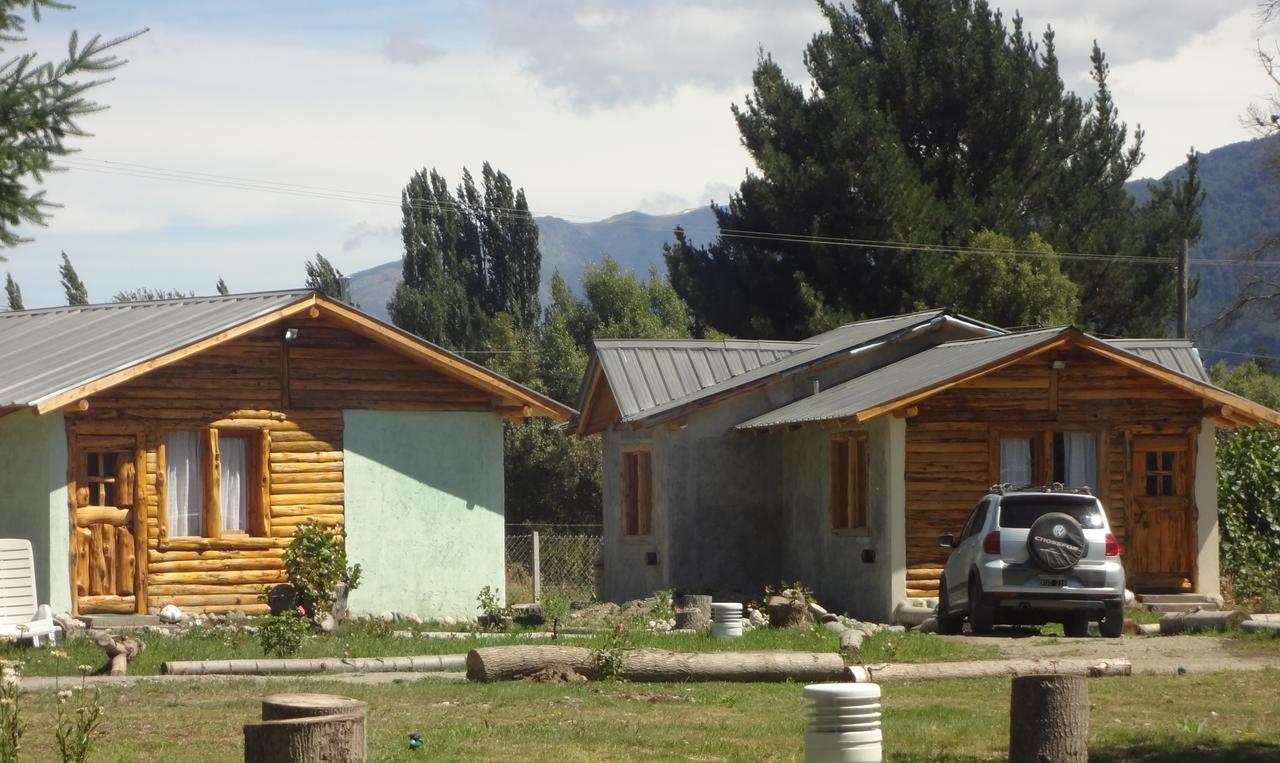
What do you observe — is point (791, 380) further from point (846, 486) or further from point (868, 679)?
point (868, 679)

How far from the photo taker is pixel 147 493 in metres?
24.0

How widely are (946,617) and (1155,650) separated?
3734 millimetres

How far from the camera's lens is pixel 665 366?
107ft

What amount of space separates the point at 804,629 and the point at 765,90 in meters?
33.2

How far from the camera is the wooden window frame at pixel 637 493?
3097 centimetres

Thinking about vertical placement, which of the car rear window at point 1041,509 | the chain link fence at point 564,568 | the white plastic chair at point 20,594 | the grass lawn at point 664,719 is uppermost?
the car rear window at point 1041,509

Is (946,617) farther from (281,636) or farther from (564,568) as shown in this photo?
(564,568)

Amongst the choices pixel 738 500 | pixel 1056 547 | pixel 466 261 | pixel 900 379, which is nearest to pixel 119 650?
pixel 1056 547

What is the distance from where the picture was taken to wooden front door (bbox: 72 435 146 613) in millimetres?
23438

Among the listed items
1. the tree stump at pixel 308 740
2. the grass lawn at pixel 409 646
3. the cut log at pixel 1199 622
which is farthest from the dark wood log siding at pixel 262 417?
the tree stump at pixel 308 740

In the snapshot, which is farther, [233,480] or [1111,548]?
[233,480]

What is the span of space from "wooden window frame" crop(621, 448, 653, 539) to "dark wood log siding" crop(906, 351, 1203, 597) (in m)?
6.28

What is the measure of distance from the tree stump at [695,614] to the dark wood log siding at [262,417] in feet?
20.2

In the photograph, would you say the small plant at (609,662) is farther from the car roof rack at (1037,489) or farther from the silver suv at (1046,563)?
the car roof rack at (1037,489)
